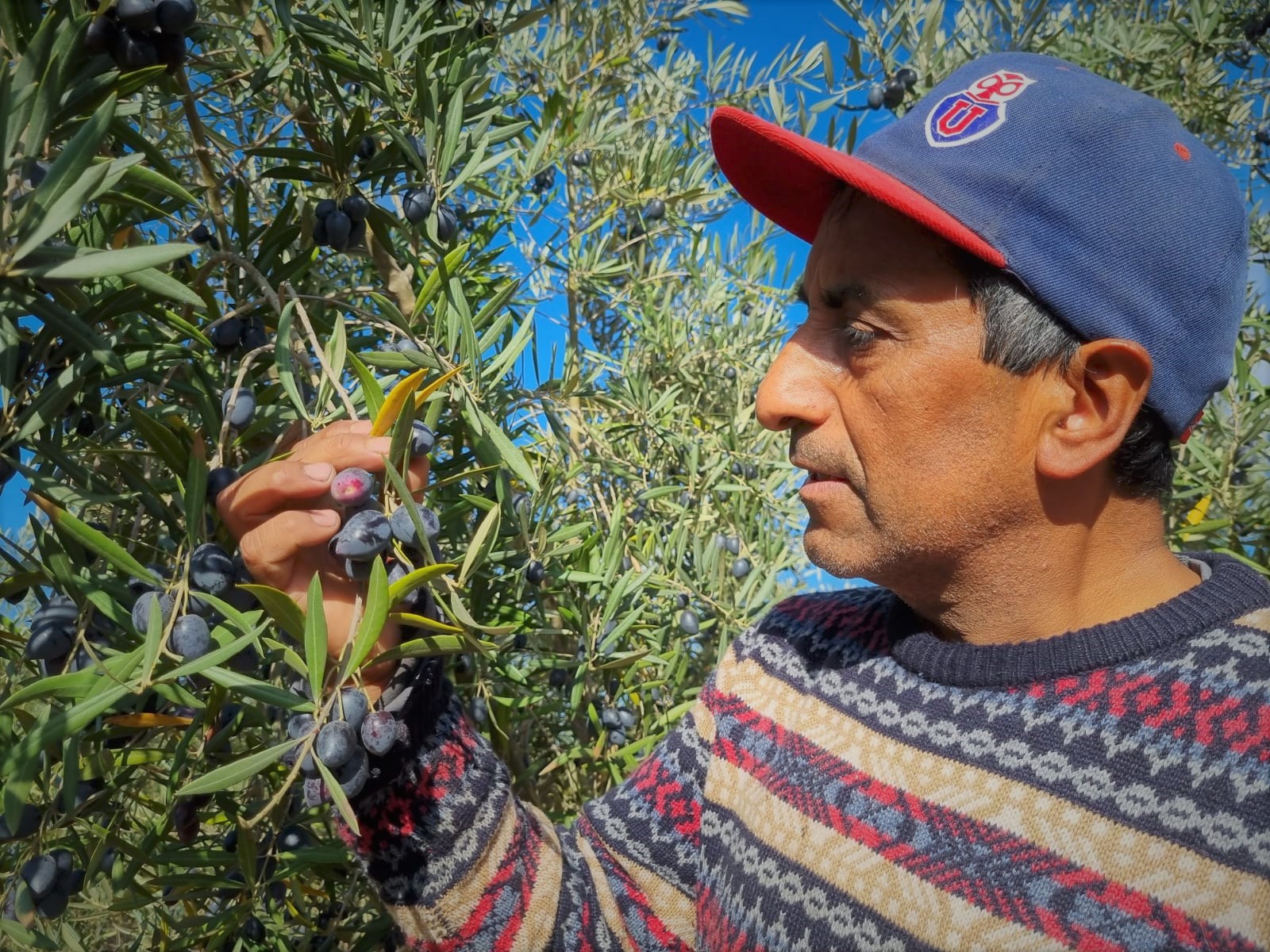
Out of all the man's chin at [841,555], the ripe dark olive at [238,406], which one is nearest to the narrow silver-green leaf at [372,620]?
the ripe dark olive at [238,406]

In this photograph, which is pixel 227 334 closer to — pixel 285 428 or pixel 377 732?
pixel 285 428

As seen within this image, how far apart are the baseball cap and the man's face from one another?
0.07 m

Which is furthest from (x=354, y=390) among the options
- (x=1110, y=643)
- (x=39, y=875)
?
(x=1110, y=643)

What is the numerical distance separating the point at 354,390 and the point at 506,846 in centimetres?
61

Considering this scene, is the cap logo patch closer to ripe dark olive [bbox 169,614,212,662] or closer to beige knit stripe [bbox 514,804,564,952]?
ripe dark olive [bbox 169,614,212,662]

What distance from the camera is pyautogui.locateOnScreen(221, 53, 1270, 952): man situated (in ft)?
2.82

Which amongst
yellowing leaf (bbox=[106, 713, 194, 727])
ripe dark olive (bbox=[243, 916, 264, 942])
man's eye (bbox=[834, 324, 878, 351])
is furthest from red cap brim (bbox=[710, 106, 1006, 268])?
ripe dark olive (bbox=[243, 916, 264, 942])

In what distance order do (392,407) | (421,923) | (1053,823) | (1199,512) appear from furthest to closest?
(1199,512) → (421,923) → (1053,823) → (392,407)

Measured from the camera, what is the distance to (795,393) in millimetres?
1096

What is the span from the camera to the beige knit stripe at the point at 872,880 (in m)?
0.90

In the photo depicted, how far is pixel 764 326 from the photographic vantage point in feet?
8.43

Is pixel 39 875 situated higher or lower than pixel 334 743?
lower

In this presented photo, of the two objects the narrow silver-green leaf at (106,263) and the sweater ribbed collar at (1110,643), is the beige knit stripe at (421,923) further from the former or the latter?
the narrow silver-green leaf at (106,263)

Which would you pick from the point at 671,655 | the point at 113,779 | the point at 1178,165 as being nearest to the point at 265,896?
the point at 113,779
